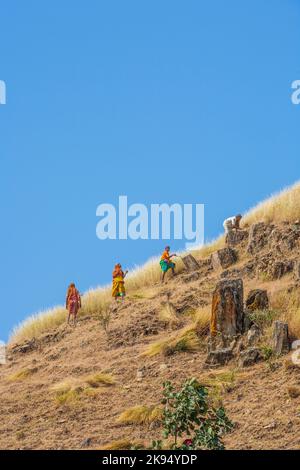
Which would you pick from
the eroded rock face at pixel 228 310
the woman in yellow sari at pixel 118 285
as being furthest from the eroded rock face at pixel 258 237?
the eroded rock face at pixel 228 310

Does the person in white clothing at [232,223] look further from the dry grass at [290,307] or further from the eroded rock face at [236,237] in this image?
the dry grass at [290,307]

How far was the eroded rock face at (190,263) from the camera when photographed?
1098 inches

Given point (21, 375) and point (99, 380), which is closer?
point (99, 380)

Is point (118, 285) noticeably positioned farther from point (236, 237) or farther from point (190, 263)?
point (236, 237)

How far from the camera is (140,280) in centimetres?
2927

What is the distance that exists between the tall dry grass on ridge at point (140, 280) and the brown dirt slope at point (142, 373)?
30.9 inches

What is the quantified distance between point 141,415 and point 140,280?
12.2 metres

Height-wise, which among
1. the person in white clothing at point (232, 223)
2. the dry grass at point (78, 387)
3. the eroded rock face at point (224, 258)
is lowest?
the dry grass at point (78, 387)

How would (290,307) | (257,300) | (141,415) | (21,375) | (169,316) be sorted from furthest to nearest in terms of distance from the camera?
(169,316)
(21,375)
(257,300)
(290,307)
(141,415)

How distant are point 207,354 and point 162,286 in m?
7.90

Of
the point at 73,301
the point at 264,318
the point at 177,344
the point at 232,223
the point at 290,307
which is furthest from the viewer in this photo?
the point at 232,223

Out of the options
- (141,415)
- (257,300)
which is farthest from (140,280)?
(141,415)

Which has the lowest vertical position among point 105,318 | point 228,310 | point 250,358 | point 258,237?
point 250,358

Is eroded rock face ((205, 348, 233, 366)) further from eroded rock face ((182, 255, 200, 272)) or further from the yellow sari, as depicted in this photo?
the yellow sari
